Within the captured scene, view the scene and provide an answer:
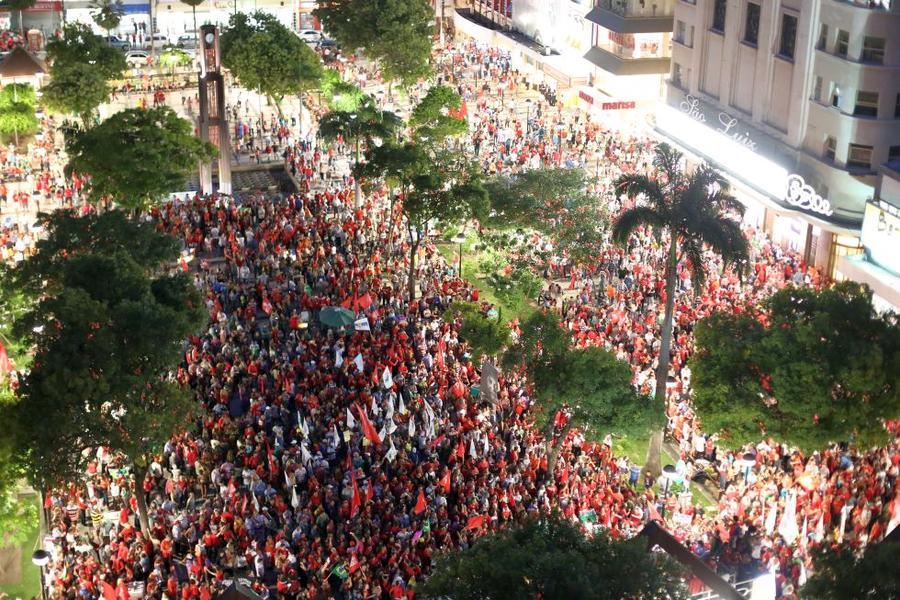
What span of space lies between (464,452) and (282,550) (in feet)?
23.9

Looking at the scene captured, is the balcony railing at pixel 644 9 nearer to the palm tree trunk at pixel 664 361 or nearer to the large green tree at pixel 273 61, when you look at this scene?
the large green tree at pixel 273 61

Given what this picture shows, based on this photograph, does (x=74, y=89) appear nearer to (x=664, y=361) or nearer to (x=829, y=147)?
(x=829, y=147)

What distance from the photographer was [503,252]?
58.1 meters

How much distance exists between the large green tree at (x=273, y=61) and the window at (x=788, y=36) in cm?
3250

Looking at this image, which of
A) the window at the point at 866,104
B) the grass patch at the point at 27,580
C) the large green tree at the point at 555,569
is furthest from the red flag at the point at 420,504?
the window at the point at 866,104

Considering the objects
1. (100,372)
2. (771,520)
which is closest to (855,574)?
(771,520)

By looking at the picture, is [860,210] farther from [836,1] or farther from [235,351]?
[235,351]

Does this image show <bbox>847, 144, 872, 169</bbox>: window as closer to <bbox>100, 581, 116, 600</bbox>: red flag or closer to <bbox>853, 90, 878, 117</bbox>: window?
<bbox>853, 90, 878, 117</bbox>: window

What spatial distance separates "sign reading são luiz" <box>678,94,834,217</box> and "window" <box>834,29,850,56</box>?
5664 mm

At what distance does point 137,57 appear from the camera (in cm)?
10106

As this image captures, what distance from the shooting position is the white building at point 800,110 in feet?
181

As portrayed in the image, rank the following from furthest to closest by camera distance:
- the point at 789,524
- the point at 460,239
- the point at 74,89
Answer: the point at 74,89, the point at 460,239, the point at 789,524

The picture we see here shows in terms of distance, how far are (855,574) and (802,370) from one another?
11.7 m

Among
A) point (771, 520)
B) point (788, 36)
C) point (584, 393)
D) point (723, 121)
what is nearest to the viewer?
point (771, 520)
